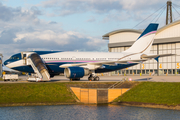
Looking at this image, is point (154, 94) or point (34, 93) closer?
point (154, 94)

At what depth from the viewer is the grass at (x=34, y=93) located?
96.8 feet

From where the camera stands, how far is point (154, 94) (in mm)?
30500

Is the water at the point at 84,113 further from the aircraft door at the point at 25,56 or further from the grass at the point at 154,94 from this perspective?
the aircraft door at the point at 25,56

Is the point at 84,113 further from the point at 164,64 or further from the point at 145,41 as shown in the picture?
the point at 164,64

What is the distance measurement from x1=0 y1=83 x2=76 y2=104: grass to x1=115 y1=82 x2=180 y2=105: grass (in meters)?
7.83

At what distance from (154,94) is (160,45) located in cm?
5463

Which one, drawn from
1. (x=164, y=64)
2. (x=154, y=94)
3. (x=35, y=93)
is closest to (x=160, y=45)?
(x=164, y=64)

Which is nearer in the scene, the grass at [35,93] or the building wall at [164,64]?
the grass at [35,93]

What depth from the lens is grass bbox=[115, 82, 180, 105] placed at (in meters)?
28.4

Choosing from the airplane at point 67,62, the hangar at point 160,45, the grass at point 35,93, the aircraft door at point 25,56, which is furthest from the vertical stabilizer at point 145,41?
the hangar at point 160,45

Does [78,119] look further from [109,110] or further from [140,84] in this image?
[140,84]

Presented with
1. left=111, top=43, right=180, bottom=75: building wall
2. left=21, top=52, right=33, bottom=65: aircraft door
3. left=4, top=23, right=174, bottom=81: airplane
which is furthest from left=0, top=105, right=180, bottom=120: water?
left=111, top=43, right=180, bottom=75: building wall

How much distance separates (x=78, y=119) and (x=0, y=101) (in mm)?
12016

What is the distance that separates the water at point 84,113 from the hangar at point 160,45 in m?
55.7
